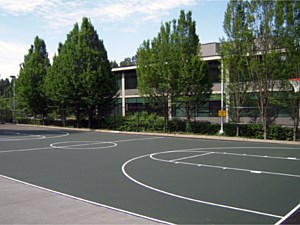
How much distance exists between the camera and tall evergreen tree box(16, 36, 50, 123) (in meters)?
39.7

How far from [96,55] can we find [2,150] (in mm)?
17046

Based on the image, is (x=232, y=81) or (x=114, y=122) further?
(x=114, y=122)

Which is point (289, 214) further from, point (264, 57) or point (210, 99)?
point (210, 99)

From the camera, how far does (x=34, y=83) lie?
132ft

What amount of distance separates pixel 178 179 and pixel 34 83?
3405cm

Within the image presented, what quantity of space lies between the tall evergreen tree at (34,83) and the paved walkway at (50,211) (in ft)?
106

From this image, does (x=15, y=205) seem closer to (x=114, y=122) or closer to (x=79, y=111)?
(x=114, y=122)

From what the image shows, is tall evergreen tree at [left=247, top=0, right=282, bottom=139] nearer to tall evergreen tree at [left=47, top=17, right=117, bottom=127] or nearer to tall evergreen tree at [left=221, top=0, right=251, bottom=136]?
tall evergreen tree at [left=221, top=0, right=251, bottom=136]

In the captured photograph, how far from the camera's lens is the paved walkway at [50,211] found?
19.8 feet

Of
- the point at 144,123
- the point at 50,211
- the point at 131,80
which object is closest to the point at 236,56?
the point at 144,123

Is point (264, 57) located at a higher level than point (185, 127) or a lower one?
higher

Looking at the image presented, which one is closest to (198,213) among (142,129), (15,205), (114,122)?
(15,205)

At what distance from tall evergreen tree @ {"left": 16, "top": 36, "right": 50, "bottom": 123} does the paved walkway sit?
106 ft

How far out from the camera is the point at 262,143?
64.8 ft
